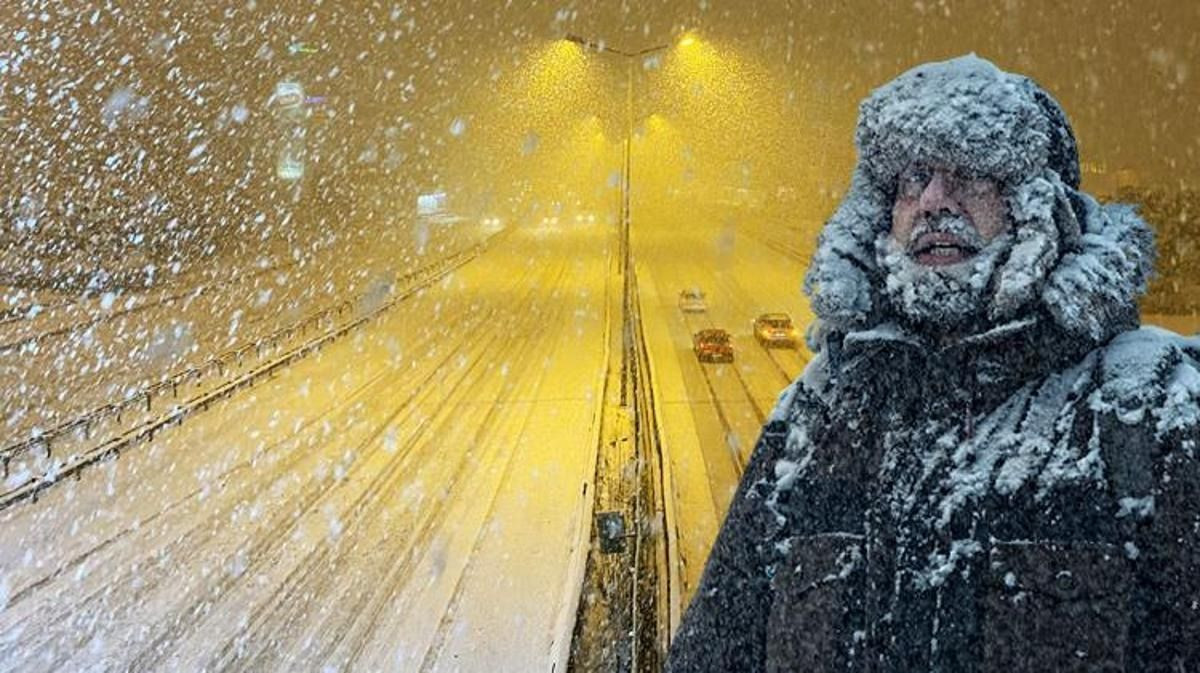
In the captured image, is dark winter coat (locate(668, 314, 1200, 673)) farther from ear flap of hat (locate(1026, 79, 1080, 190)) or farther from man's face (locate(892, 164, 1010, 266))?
ear flap of hat (locate(1026, 79, 1080, 190))

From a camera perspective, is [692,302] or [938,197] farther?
[692,302]

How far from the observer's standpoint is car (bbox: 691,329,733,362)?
29.9 meters

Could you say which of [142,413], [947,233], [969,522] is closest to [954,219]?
[947,233]

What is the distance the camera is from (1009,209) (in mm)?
1673

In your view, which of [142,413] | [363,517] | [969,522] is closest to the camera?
[969,522]

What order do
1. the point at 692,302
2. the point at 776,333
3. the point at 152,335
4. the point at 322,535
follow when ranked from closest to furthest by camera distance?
1. the point at 322,535
2. the point at 152,335
3. the point at 776,333
4. the point at 692,302

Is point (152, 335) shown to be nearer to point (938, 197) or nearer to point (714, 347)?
point (714, 347)

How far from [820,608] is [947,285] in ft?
1.90

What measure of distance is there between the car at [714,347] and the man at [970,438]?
28.1m

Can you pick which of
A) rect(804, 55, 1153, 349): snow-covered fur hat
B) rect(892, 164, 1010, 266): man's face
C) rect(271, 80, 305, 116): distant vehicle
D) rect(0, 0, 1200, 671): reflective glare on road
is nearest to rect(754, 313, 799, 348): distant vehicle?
rect(0, 0, 1200, 671): reflective glare on road

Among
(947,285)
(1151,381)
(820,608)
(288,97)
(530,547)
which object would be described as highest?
(288,97)

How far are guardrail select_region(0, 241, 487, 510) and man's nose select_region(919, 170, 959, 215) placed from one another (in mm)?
17835

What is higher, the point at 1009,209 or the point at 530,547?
the point at 1009,209

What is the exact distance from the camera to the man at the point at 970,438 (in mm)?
1443
